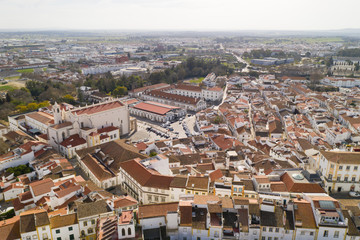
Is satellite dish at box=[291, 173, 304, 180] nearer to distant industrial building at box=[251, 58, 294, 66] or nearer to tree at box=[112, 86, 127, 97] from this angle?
tree at box=[112, 86, 127, 97]

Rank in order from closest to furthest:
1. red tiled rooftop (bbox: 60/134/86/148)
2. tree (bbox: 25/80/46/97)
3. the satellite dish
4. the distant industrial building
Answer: the satellite dish → red tiled rooftop (bbox: 60/134/86/148) → tree (bbox: 25/80/46/97) → the distant industrial building

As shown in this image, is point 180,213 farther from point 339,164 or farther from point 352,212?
point 339,164

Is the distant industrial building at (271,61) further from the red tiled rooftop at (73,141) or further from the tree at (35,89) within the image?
the red tiled rooftop at (73,141)

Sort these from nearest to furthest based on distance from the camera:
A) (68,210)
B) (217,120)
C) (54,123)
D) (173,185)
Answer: (68,210) < (173,185) < (54,123) < (217,120)

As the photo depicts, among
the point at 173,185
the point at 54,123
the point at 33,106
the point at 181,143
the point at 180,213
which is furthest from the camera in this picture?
the point at 33,106

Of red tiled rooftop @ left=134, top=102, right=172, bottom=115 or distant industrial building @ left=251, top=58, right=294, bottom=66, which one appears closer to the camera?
red tiled rooftop @ left=134, top=102, right=172, bottom=115

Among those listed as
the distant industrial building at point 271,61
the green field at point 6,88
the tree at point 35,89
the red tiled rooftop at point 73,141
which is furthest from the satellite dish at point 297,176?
the distant industrial building at point 271,61

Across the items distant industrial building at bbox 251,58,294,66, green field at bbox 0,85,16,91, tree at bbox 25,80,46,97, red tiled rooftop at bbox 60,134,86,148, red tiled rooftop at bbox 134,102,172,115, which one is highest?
distant industrial building at bbox 251,58,294,66

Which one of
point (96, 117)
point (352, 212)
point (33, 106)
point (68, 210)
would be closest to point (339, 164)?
point (352, 212)

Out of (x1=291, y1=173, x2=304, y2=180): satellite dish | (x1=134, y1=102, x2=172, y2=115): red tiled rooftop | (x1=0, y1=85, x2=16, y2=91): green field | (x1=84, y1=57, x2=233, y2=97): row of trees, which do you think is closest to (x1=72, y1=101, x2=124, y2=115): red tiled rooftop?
(x1=134, y1=102, x2=172, y2=115): red tiled rooftop

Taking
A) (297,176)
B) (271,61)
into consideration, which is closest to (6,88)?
(297,176)

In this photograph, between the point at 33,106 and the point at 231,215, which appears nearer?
the point at 231,215
